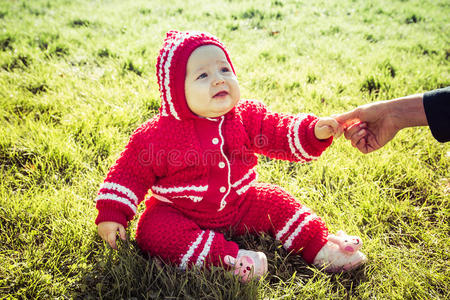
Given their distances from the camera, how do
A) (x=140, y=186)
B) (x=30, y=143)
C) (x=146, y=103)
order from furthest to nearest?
(x=146, y=103)
(x=30, y=143)
(x=140, y=186)

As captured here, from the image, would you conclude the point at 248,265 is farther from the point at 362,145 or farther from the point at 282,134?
the point at 362,145

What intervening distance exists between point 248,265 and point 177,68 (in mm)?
1102

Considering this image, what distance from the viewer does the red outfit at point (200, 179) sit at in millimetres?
1664

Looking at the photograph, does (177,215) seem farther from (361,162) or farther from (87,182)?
(361,162)

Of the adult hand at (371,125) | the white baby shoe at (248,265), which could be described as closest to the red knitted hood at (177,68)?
the white baby shoe at (248,265)

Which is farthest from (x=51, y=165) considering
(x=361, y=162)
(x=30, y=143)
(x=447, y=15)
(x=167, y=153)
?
(x=447, y=15)

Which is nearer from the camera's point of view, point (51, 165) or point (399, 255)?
point (399, 255)

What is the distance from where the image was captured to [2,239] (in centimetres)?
178

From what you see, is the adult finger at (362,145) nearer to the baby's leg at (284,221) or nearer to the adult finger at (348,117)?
the adult finger at (348,117)

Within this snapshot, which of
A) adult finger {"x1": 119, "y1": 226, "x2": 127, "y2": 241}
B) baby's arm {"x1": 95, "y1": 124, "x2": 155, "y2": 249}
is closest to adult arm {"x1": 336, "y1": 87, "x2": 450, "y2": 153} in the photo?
baby's arm {"x1": 95, "y1": 124, "x2": 155, "y2": 249}

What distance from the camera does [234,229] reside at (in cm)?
192

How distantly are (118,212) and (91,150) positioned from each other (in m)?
1.06

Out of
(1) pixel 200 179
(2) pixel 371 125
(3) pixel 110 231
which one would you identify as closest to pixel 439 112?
(2) pixel 371 125

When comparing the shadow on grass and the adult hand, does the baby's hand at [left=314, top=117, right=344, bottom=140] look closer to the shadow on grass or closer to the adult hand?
the adult hand
